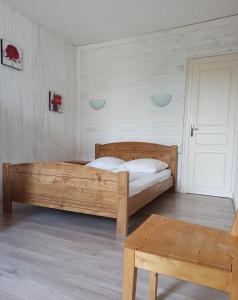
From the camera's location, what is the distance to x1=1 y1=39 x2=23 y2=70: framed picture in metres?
3.04

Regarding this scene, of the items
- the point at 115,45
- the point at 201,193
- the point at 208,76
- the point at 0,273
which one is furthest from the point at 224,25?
the point at 0,273

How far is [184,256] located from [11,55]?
3.27 metres

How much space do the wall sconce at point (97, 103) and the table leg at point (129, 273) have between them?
3.53 metres

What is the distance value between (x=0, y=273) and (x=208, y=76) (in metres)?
3.48

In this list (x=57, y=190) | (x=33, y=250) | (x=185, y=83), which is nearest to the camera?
(x=33, y=250)

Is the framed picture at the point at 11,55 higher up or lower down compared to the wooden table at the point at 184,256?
higher up

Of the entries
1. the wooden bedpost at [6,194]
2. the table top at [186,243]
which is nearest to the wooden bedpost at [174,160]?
the wooden bedpost at [6,194]

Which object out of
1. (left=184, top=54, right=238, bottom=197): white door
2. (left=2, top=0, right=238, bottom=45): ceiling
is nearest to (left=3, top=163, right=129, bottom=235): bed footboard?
(left=184, top=54, right=238, bottom=197): white door

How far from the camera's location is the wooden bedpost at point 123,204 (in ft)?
6.49

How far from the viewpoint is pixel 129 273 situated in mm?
1034

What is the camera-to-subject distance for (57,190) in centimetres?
232

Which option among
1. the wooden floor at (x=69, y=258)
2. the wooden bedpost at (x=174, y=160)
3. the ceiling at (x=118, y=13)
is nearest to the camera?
the wooden floor at (x=69, y=258)

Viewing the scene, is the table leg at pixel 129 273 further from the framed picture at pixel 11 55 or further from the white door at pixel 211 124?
the framed picture at pixel 11 55

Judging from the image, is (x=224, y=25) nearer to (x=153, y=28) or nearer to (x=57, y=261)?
(x=153, y=28)
